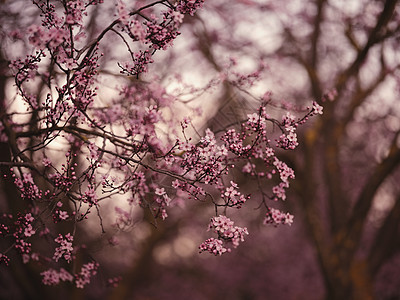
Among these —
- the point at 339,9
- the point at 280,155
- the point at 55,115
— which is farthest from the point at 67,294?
the point at 339,9

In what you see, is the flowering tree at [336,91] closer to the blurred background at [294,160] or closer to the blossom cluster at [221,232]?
the blurred background at [294,160]

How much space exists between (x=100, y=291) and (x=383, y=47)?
1290 cm

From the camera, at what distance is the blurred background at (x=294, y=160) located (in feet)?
18.7

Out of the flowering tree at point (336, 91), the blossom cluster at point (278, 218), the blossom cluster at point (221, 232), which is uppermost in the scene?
the flowering tree at point (336, 91)

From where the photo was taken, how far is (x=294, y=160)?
725 centimetres

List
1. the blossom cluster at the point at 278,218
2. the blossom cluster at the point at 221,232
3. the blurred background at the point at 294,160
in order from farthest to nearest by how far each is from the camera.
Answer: the blurred background at the point at 294,160, the blossom cluster at the point at 278,218, the blossom cluster at the point at 221,232

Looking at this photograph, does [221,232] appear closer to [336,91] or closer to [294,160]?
[336,91]

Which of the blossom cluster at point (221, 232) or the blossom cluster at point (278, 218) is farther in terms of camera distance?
the blossom cluster at point (278, 218)

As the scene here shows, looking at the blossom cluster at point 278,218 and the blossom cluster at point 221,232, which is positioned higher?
the blossom cluster at point 278,218

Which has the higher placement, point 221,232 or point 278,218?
point 278,218

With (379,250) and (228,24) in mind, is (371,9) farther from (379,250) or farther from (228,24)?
(379,250)

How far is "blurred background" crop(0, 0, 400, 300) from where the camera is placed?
224 inches

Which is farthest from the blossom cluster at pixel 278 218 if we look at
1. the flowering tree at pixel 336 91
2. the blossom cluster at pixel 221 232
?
the flowering tree at pixel 336 91

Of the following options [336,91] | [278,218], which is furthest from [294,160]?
[278,218]
